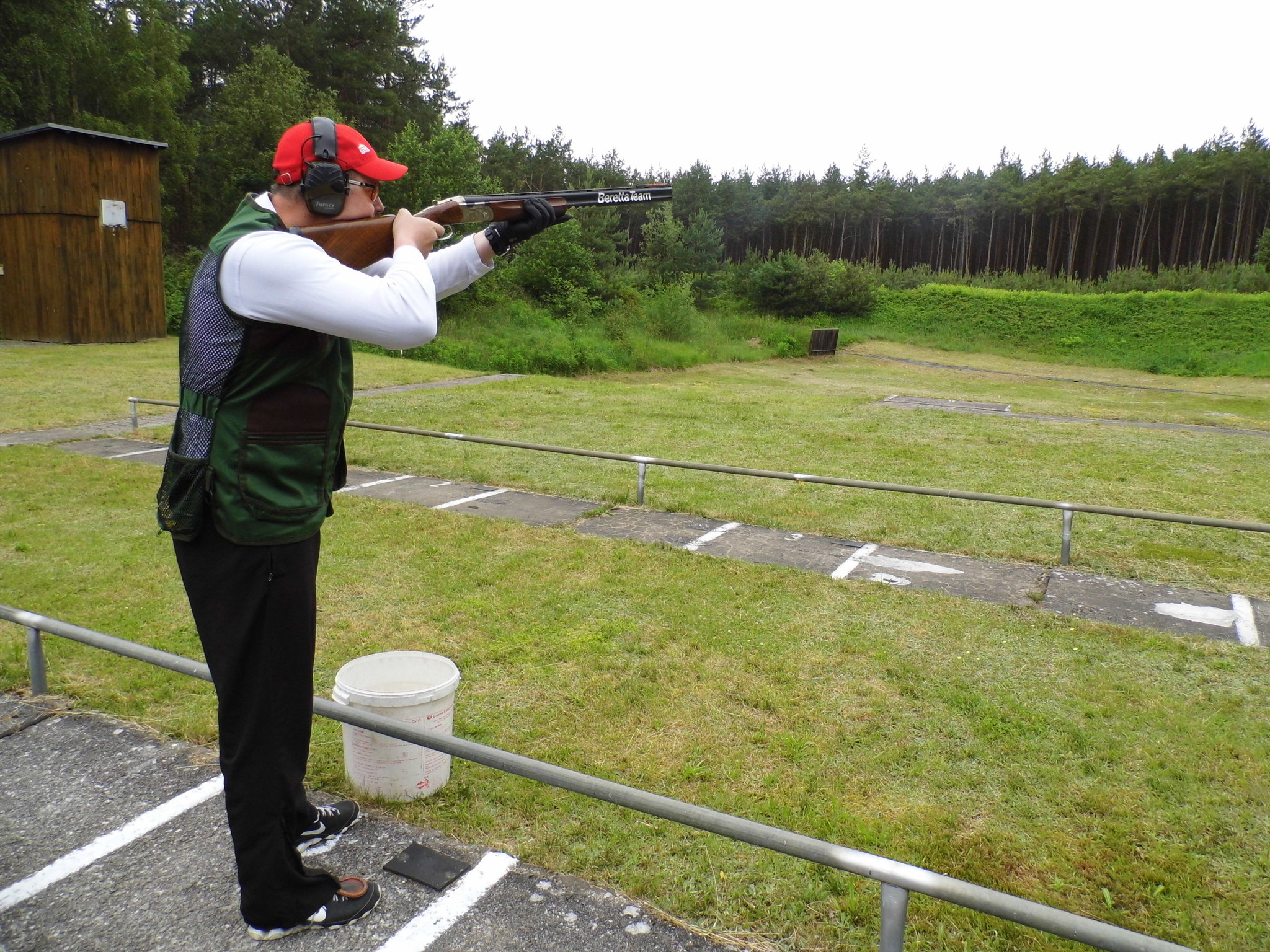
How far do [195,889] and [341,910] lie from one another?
532 mm

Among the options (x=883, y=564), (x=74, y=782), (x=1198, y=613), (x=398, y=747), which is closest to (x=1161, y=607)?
(x=1198, y=613)

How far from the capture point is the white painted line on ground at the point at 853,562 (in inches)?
260

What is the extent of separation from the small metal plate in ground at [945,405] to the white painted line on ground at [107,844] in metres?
16.7

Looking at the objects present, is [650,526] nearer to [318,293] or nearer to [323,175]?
[323,175]

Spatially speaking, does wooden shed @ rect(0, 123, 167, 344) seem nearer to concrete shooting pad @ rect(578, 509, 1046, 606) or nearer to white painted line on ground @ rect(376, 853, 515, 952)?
concrete shooting pad @ rect(578, 509, 1046, 606)

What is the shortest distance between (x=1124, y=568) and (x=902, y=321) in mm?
39624

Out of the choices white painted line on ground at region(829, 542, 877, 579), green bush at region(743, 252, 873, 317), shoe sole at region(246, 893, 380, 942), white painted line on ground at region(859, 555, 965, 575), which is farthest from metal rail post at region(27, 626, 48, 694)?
green bush at region(743, 252, 873, 317)

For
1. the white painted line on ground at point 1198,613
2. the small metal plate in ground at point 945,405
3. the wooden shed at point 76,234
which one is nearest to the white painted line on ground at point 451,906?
the white painted line on ground at point 1198,613

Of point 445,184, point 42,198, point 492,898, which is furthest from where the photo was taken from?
point 445,184

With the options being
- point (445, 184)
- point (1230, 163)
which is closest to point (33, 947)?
point (445, 184)

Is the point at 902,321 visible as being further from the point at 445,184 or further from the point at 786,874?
the point at 786,874

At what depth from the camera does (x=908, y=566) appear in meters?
6.92

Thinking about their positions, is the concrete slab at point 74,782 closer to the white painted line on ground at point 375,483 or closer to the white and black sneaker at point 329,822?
the white and black sneaker at point 329,822

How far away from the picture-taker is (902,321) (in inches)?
1750
